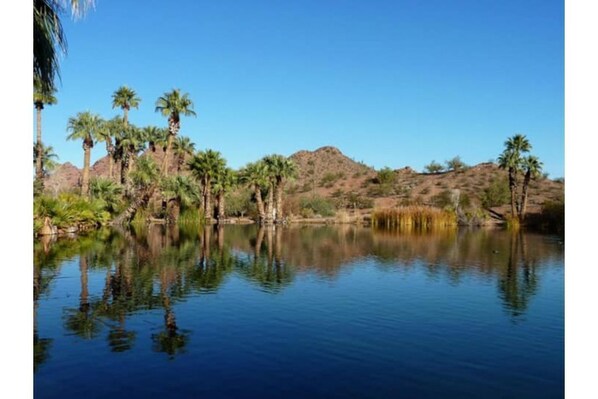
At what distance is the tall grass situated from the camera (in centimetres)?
5269

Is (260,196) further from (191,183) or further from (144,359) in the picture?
(144,359)

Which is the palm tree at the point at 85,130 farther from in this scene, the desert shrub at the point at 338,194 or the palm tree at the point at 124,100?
the desert shrub at the point at 338,194

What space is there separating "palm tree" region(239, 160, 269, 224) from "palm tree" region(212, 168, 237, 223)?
132 centimetres

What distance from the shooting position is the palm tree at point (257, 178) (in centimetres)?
5800

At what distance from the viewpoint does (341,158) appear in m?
131

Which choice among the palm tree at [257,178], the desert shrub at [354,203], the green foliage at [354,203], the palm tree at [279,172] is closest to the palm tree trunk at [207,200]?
the palm tree at [257,178]

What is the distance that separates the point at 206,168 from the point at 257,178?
581 cm

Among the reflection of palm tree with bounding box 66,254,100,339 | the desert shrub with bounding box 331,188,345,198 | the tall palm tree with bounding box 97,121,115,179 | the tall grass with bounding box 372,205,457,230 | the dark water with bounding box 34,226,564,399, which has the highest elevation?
the tall palm tree with bounding box 97,121,115,179

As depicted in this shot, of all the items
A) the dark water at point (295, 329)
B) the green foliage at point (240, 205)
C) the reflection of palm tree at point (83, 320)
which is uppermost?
the green foliage at point (240, 205)

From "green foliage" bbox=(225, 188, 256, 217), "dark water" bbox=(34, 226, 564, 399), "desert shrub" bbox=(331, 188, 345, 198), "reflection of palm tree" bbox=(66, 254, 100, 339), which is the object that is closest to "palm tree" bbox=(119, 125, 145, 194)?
"green foliage" bbox=(225, 188, 256, 217)

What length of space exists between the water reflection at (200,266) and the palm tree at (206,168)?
22569mm

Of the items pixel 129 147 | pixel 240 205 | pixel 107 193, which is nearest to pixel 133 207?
pixel 107 193

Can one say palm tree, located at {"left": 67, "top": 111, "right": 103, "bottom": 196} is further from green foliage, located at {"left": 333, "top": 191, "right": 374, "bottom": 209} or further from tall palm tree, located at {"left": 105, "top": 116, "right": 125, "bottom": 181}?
green foliage, located at {"left": 333, "top": 191, "right": 374, "bottom": 209}

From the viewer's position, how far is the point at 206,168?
55.9m
